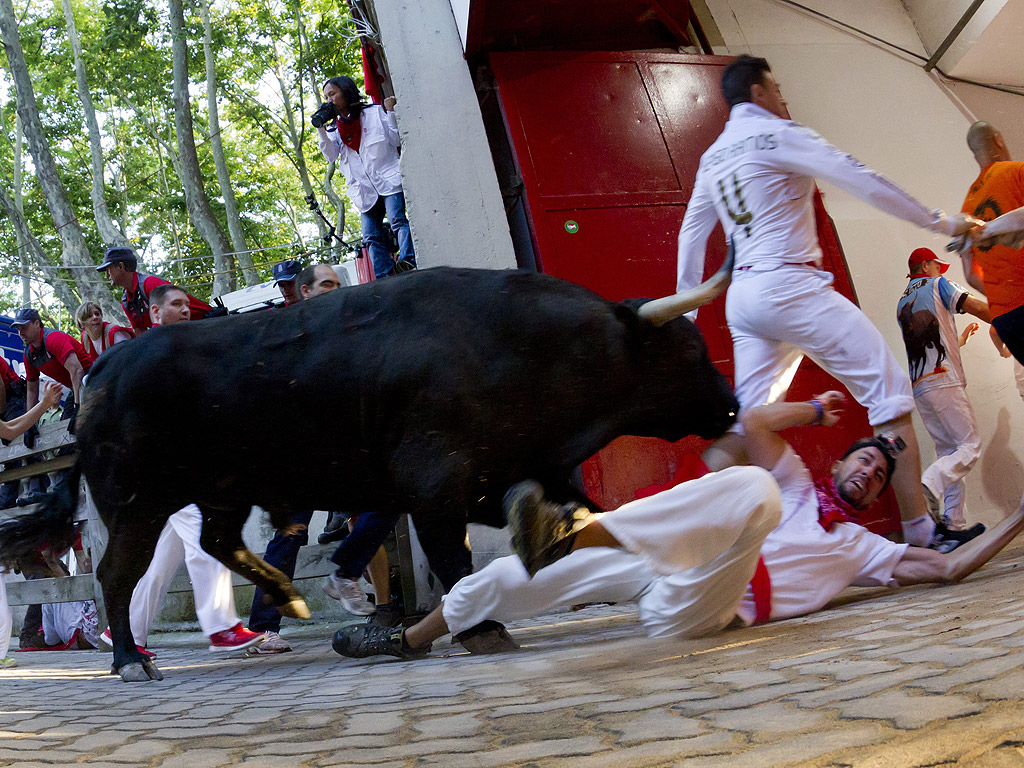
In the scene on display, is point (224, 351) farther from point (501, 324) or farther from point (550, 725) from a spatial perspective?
point (550, 725)

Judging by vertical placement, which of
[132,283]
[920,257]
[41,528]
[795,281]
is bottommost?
[41,528]

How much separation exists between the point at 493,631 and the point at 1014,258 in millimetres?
3165

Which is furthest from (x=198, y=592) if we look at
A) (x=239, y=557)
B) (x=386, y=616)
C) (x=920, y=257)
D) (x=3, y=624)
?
(x=920, y=257)

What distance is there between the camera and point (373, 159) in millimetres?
7129

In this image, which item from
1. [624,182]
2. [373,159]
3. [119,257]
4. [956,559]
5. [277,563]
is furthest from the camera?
[373,159]

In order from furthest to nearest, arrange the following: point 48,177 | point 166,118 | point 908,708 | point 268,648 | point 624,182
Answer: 1. point 166,118
2. point 48,177
3. point 624,182
4. point 268,648
5. point 908,708

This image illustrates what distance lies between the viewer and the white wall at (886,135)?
6.91 m

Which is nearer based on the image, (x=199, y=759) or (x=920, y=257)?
(x=199, y=759)

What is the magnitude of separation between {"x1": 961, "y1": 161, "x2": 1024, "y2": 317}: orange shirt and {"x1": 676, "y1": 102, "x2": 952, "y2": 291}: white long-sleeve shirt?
1.91 ft

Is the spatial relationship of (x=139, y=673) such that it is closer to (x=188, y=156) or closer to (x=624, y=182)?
(x=624, y=182)

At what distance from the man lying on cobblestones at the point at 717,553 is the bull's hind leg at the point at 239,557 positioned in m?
0.64

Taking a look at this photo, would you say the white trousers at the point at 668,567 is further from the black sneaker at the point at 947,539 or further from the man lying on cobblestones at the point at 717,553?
the black sneaker at the point at 947,539

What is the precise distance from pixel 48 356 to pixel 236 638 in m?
2.89

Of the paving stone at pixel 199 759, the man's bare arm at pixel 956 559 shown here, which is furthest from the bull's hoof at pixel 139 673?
the man's bare arm at pixel 956 559
